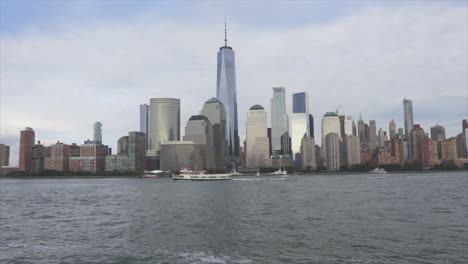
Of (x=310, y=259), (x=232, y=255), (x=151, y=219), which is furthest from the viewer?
(x=151, y=219)

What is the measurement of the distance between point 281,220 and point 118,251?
2485 cm

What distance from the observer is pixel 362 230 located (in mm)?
43781

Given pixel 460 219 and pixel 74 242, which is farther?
pixel 460 219

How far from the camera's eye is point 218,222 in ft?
172

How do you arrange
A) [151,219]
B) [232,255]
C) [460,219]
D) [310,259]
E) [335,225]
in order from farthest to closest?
[151,219] → [460,219] → [335,225] → [232,255] → [310,259]

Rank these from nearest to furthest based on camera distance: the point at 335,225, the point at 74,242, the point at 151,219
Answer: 1. the point at 74,242
2. the point at 335,225
3. the point at 151,219

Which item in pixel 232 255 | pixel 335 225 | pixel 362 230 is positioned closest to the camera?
pixel 232 255

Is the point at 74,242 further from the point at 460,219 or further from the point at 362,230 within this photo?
the point at 460,219

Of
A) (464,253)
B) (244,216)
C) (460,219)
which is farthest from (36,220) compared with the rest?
(460,219)

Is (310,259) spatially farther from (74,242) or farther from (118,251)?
Result: (74,242)

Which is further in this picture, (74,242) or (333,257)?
(74,242)

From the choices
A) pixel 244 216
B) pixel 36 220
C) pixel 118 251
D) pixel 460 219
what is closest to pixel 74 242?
pixel 118 251

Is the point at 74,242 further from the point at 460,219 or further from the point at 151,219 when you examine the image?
the point at 460,219

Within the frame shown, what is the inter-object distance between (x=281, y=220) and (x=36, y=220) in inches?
1457
